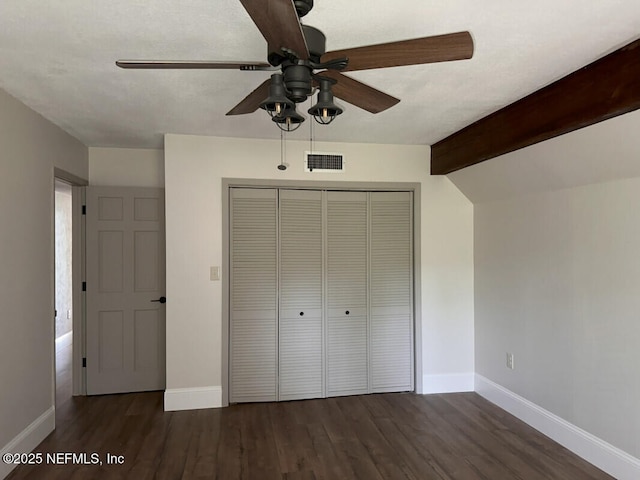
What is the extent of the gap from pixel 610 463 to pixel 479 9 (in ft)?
8.98

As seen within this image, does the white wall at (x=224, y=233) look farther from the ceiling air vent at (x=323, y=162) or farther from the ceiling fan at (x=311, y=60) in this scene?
the ceiling fan at (x=311, y=60)

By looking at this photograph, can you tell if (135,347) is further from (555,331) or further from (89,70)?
(555,331)

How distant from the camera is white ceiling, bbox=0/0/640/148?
1629 mm

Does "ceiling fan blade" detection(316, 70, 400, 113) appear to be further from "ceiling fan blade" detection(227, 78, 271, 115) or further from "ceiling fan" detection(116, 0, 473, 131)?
"ceiling fan blade" detection(227, 78, 271, 115)

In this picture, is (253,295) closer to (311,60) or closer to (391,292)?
(391,292)

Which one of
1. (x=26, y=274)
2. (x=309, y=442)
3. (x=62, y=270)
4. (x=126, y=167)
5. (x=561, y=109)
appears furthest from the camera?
(x=62, y=270)

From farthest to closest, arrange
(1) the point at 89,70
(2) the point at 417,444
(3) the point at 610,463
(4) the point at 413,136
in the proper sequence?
(4) the point at 413,136
(2) the point at 417,444
(3) the point at 610,463
(1) the point at 89,70

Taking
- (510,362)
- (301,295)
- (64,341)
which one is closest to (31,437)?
(301,295)

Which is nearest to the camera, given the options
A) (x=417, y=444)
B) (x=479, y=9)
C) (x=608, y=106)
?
(x=479, y=9)

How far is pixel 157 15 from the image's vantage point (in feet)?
5.47

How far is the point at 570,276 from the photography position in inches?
113

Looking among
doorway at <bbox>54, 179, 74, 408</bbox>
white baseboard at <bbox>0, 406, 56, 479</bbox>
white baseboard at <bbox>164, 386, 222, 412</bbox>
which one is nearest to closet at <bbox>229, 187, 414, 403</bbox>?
white baseboard at <bbox>164, 386, 222, 412</bbox>

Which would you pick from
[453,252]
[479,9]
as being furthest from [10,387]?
[453,252]

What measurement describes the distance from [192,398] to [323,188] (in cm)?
221
